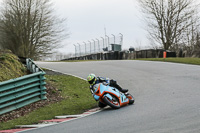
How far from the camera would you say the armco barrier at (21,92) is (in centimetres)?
1030

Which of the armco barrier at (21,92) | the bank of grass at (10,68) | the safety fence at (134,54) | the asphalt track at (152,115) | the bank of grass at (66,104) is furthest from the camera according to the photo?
the safety fence at (134,54)

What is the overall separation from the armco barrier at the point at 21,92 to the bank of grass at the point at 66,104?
738 millimetres

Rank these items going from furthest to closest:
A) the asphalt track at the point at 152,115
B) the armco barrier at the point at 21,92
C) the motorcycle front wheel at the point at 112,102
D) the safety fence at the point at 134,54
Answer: the safety fence at the point at 134,54 < the armco barrier at the point at 21,92 < the motorcycle front wheel at the point at 112,102 < the asphalt track at the point at 152,115

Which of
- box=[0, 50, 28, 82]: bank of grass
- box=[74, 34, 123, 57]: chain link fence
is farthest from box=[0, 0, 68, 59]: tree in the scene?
box=[0, 50, 28, 82]: bank of grass

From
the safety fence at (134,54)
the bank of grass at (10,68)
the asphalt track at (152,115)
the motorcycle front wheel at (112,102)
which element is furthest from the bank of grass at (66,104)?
the safety fence at (134,54)

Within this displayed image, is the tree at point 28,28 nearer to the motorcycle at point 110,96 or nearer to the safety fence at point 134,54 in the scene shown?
the safety fence at point 134,54

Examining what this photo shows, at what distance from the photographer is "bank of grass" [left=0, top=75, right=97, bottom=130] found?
30.0 feet

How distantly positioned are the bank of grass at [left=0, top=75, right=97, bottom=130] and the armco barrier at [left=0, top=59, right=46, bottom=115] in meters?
0.74

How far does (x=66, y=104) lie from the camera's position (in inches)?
438

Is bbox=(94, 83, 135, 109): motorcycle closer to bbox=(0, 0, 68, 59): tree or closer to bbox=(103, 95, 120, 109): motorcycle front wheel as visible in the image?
bbox=(103, 95, 120, 109): motorcycle front wheel

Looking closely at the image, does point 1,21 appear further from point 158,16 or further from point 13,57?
point 13,57

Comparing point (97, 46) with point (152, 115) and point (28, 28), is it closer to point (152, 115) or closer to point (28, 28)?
point (28, 28)

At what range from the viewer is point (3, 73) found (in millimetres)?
12547

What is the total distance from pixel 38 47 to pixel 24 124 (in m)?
31.4
